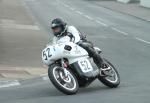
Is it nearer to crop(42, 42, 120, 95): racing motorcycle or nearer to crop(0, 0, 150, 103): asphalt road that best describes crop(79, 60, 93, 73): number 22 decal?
crop(42, 42, 120, 95): racing motorcycle

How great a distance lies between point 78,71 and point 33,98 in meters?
1.18

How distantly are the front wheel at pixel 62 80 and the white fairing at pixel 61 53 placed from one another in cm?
18

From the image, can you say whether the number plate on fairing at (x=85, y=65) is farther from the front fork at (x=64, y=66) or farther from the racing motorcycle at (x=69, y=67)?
the front fork at (x=64, y=66)

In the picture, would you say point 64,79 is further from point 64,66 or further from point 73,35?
point 73,35

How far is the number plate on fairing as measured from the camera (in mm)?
11388

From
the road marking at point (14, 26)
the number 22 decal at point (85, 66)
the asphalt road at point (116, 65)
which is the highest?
the number 22 decal at point (85, 66)

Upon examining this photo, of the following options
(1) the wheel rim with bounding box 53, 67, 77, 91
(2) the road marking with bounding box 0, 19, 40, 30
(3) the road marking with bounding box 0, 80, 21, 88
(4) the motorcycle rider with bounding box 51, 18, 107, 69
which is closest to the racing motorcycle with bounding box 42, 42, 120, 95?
(1) the wheel rim with bounding box 53, 67, 77, 91

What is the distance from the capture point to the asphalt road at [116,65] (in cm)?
1045

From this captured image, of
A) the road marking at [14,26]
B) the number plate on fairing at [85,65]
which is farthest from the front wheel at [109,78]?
the road marking at [14,26]

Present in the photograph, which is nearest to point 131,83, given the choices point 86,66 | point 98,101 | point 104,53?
point 86,66

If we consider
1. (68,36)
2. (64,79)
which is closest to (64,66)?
(64,79)

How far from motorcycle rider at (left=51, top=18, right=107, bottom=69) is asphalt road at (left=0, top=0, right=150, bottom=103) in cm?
69

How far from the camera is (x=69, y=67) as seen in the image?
11.4 m

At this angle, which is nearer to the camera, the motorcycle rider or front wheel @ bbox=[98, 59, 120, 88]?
the motorcycle rider
